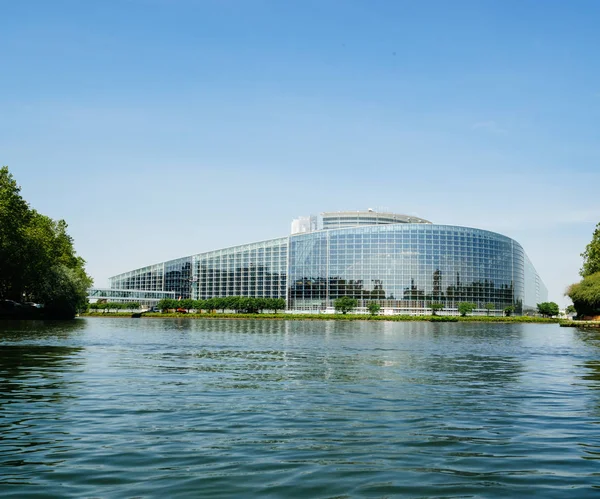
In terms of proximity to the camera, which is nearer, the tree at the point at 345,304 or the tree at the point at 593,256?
the tree at the point at 593,256

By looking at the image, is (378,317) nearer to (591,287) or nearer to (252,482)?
(591,287)

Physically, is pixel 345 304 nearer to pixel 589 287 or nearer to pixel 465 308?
pixel 465 308

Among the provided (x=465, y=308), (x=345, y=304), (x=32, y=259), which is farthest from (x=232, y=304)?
(x=32, y=259)

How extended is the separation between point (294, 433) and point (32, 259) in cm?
8865

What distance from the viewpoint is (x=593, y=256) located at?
128625 mm

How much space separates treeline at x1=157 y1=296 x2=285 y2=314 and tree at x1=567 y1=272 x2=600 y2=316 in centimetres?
8985

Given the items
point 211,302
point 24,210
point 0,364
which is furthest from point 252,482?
point 211,302

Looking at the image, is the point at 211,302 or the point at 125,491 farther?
the point at 211,302

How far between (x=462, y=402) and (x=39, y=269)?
303 feet

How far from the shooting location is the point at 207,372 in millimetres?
30062

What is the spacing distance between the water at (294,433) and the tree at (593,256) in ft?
342

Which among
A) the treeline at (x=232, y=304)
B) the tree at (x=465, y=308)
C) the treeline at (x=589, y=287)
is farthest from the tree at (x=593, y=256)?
the treeline at (x=232, y=304)

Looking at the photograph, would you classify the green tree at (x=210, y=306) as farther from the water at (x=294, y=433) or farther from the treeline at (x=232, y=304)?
the water at (x=294, y=433)

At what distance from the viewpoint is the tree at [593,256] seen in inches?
4906
